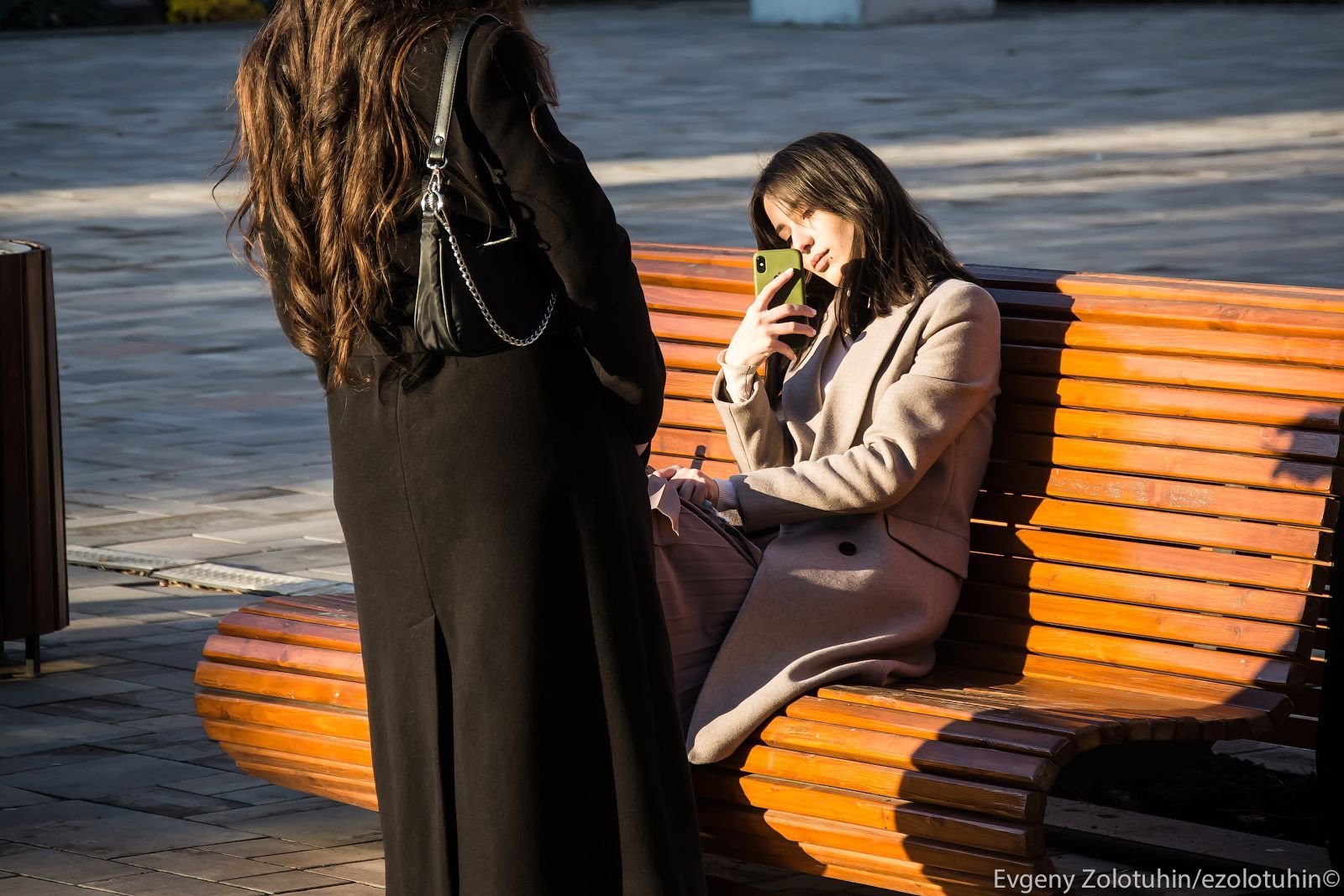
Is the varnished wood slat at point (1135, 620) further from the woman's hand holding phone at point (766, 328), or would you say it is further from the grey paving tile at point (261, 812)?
the grey paving tile at point (261, 812)

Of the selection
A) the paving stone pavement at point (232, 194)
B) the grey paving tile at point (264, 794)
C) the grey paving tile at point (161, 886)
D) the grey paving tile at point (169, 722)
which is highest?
the grey paving tile at point (161, 886)

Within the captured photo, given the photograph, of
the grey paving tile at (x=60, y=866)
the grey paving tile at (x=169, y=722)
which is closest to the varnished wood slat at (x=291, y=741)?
the grey paving tile at (x=60, y=866)

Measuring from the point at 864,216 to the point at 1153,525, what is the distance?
0.79 meters

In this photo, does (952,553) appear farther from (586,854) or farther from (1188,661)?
(586,854)

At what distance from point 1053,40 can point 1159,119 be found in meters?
9.32

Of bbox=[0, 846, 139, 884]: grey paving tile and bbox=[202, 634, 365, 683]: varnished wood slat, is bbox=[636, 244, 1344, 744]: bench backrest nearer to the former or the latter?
bbox=[202, 634, 365, 683]: varnished wood slat

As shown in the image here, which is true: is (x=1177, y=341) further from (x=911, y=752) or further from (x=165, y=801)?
(x=165, y=801)

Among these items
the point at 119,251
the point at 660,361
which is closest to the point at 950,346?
the point at 660,361

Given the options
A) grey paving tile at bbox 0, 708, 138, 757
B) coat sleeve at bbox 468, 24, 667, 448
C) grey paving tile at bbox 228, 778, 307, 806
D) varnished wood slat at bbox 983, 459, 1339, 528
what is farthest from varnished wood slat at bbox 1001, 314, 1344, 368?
grey paving tile at bbox 0, 708, 138, 757

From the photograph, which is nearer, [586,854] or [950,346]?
[586,854]

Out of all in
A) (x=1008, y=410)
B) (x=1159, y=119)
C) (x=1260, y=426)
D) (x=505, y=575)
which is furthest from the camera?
(x=1159, y=119)

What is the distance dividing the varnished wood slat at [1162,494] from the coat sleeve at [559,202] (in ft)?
4.78

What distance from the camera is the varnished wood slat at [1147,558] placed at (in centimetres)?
363

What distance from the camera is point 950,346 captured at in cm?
378
